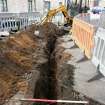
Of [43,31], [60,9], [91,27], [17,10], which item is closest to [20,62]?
[91,27]

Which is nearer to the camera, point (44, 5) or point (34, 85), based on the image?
point (34, 85)

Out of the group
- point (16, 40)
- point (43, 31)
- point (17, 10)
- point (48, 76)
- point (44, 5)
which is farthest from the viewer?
point (44, 5)

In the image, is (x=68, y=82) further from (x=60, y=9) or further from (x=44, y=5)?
(x=44, y=5)

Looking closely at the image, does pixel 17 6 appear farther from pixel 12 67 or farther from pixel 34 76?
pixel 34 76

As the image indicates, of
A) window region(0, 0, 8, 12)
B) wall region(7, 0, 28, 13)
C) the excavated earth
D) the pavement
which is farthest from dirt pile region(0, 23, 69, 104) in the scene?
wall region(7, 0, 28, 13)

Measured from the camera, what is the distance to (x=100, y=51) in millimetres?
14852

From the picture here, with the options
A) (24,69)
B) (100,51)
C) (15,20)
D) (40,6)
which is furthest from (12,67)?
(40,6)

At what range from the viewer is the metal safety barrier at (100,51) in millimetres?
14039

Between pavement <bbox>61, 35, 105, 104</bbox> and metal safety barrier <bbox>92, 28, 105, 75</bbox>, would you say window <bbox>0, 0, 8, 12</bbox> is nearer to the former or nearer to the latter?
pavement <bbox>61, 35, 105, 104</bbox>

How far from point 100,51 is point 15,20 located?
83.7 ft

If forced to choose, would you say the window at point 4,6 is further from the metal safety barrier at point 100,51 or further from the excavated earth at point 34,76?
the metal safety barrier at point 100,51

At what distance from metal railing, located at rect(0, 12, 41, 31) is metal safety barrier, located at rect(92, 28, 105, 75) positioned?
72.9 ft

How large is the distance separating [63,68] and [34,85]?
3.54 metres

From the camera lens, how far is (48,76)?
51.5ft
